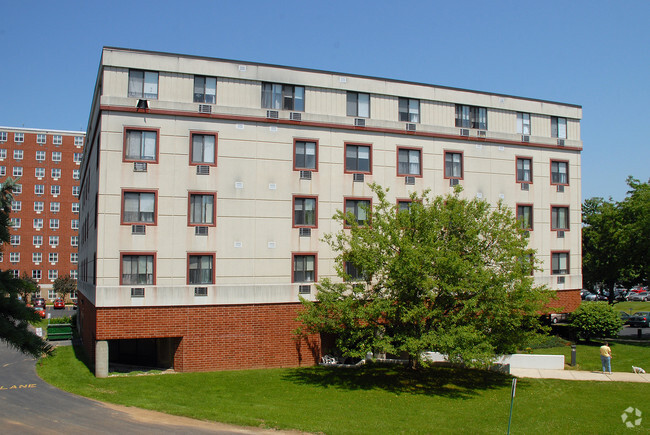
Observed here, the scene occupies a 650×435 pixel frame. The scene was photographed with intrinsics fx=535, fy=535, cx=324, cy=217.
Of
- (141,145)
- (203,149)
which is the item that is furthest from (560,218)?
(141,145)

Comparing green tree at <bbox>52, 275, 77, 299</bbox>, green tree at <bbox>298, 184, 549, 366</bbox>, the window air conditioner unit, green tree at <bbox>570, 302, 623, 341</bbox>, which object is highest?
the window air conditioner unit

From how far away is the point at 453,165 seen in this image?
3027 cm

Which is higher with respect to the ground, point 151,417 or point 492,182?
point 492,182

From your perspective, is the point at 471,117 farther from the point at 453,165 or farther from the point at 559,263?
the point at 559,263

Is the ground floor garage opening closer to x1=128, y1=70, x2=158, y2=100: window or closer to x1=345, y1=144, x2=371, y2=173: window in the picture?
x1=128, y1=70, x2=158, y2=100: window

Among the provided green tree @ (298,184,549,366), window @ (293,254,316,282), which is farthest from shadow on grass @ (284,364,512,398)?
window @ (293,254,316,282)

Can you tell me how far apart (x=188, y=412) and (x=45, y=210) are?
72.9 meters

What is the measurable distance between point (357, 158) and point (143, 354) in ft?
51.5

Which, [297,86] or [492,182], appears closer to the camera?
[297,86]

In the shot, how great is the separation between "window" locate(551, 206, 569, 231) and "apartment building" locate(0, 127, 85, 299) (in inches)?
2795

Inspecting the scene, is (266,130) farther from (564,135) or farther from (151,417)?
(564,135)

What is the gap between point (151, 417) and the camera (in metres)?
17.1

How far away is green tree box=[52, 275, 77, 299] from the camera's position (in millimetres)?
74250

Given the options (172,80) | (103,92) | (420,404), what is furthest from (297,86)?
(420,404)
